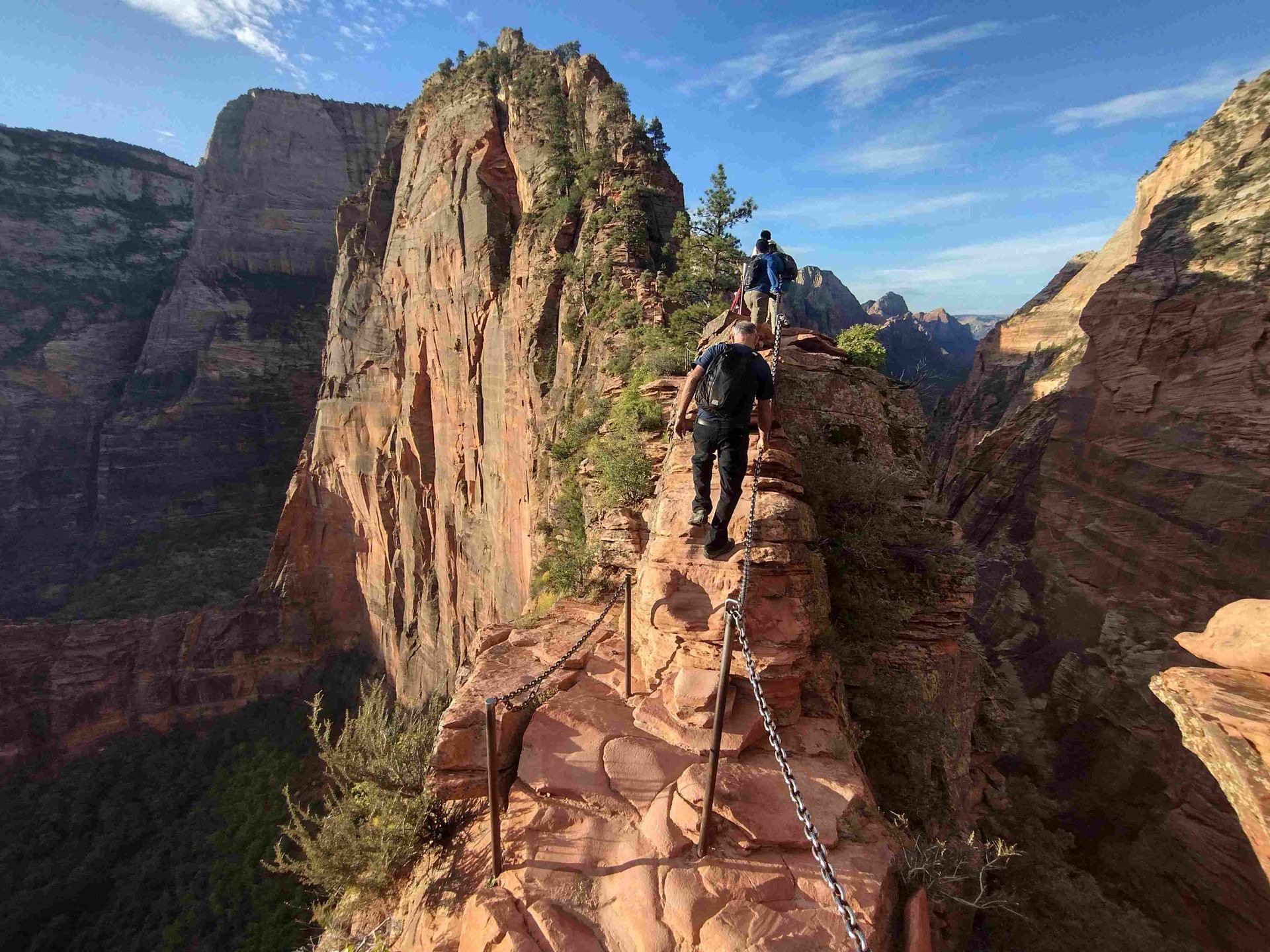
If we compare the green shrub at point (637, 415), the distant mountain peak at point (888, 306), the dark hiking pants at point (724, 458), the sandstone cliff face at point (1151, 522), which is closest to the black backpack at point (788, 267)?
the green shrub at point (637, 415)

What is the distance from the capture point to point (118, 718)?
28859 mm

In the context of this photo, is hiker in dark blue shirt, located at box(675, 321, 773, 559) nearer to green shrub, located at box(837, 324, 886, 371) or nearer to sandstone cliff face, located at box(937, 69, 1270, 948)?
green shrub, located at box(837, 324, 886, 371)

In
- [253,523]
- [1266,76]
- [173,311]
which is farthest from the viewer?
[173,311]

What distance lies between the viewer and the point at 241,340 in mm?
43750

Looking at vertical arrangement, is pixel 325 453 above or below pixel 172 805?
above

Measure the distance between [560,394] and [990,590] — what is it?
20753mm

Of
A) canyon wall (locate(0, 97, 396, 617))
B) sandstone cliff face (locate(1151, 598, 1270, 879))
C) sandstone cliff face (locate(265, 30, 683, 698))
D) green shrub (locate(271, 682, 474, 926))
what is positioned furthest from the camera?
canyon wall (locate(0, 97, 396, 617))

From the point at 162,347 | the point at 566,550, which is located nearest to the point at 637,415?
the point at 566,550

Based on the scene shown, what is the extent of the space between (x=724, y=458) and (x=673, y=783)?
9.23 feet

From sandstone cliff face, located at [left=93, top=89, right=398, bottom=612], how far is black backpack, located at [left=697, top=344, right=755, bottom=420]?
42353 millimetres

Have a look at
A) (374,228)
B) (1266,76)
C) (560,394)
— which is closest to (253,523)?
(374,228)

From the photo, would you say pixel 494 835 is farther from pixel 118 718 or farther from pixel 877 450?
pixel 118 718

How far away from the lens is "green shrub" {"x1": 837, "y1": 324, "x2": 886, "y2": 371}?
9.06 m

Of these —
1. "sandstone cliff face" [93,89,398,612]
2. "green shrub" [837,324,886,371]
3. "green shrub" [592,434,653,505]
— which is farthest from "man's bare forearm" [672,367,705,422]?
"sandstone cliff face" [93,89,398,612]
